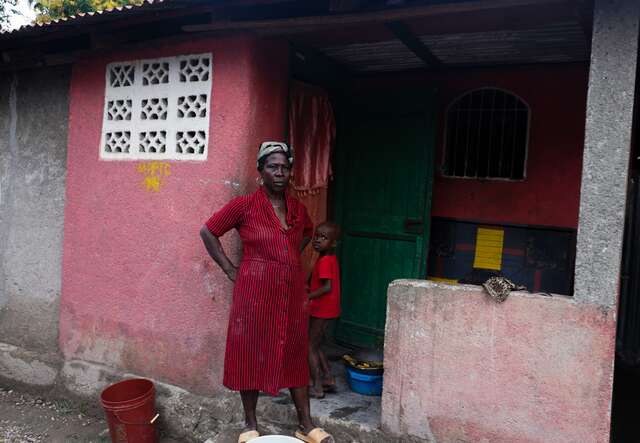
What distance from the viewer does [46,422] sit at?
4.79m

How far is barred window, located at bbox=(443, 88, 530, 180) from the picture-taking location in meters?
4.97

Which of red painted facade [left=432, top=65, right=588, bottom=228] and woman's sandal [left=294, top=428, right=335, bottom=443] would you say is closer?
woman's sandal [left=294, top=428, right=335, bottom=443]

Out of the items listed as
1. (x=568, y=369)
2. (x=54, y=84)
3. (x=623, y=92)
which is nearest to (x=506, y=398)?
(x=568, y=369)

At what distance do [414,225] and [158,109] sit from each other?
255 centimetres

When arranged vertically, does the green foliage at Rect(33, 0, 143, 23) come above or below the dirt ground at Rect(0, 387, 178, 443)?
above

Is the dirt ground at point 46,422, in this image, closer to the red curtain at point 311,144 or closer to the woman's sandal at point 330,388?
the woman's sandal at point 330,388

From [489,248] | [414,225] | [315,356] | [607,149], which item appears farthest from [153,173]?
[607,149]

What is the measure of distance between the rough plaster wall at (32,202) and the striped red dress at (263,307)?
2.61m

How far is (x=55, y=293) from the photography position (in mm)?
5211

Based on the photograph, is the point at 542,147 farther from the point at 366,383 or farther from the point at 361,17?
the point at 366,383

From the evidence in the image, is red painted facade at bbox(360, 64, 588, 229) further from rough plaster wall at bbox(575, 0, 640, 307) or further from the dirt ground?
the dirt ground

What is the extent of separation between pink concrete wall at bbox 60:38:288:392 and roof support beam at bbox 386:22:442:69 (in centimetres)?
96

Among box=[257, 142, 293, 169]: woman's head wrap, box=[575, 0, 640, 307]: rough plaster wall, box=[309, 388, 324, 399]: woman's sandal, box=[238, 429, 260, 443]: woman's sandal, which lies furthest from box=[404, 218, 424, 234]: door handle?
box=[238, 429, 260, 443]: woman's sandal

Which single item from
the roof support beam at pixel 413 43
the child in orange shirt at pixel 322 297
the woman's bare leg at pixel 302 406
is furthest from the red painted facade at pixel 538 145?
the woman's bare leg at pixel 302 406
